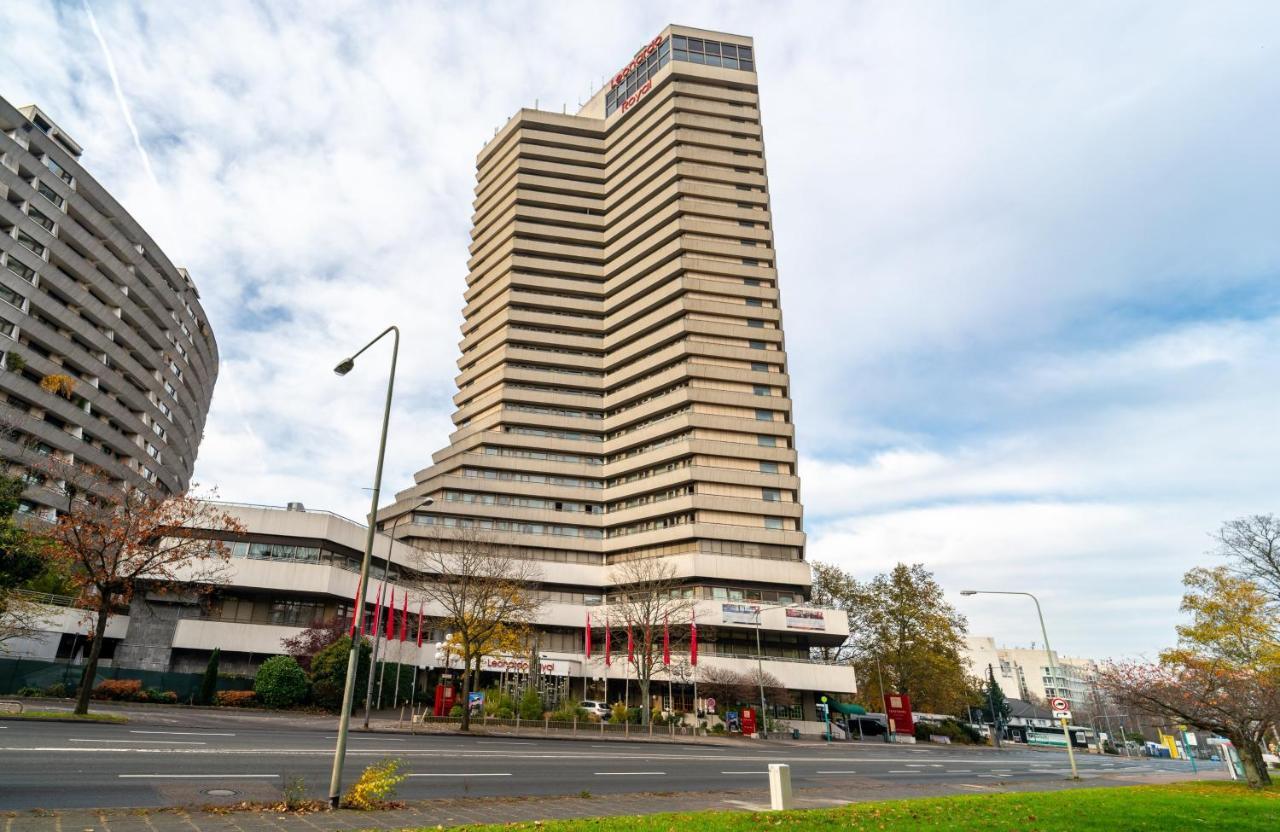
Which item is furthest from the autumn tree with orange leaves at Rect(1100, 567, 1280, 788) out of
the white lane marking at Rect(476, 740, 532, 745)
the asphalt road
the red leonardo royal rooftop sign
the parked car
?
the red leonardo royal rooftop sign

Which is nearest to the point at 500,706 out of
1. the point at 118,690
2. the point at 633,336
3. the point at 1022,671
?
the point at 118,690

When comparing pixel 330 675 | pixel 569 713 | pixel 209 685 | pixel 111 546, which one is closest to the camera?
pixel 111 546

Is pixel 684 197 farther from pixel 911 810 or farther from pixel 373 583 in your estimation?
pixel 911 810

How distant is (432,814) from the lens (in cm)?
1172

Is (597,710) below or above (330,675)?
below

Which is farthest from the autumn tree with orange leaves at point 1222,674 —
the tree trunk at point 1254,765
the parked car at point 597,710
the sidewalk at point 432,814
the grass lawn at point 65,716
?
the grass lawn at point 65,716

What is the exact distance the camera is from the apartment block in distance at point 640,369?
67375mm

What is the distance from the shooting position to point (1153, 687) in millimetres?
28000

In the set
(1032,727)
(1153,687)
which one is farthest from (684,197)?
(1032,727)

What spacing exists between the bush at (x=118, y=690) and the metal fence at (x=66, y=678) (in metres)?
0.94

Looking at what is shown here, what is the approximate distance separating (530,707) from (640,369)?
160 feet

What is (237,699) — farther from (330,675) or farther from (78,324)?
(78,324)

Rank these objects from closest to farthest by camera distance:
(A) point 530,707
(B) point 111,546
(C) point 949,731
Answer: (B) point 111,546 < (A) point 530,707 < (C) point 949,731

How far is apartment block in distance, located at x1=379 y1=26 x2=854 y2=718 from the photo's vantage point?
67.4 m
